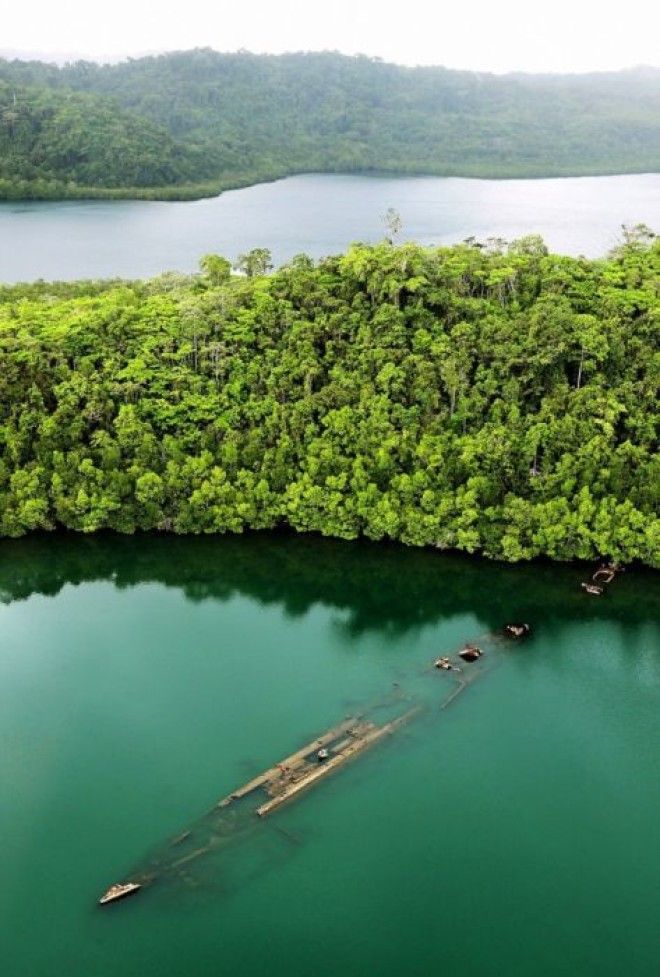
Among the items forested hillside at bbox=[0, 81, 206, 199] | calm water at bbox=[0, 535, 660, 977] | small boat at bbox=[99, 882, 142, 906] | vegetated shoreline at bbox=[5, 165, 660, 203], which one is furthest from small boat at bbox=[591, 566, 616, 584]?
forested hillside at bbox=[0, 81, 206, 199]

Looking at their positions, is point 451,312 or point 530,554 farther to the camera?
point 451,312

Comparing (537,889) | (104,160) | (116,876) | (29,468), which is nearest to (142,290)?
→ (29,468)

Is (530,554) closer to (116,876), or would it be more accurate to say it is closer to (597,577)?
(597,577)

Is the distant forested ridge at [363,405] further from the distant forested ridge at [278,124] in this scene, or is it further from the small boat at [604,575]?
the distant forested ridge at [278,124]

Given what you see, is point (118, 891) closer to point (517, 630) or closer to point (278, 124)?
point (517, 630)

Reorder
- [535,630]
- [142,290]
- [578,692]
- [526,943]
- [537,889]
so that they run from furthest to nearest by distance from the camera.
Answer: [142,290] → [535,630] → [578,692] → [537,889] → [526,943]

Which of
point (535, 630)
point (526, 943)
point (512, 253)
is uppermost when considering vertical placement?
point (512, 253)

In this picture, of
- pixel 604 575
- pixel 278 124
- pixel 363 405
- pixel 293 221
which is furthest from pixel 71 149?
pixel 604 575
